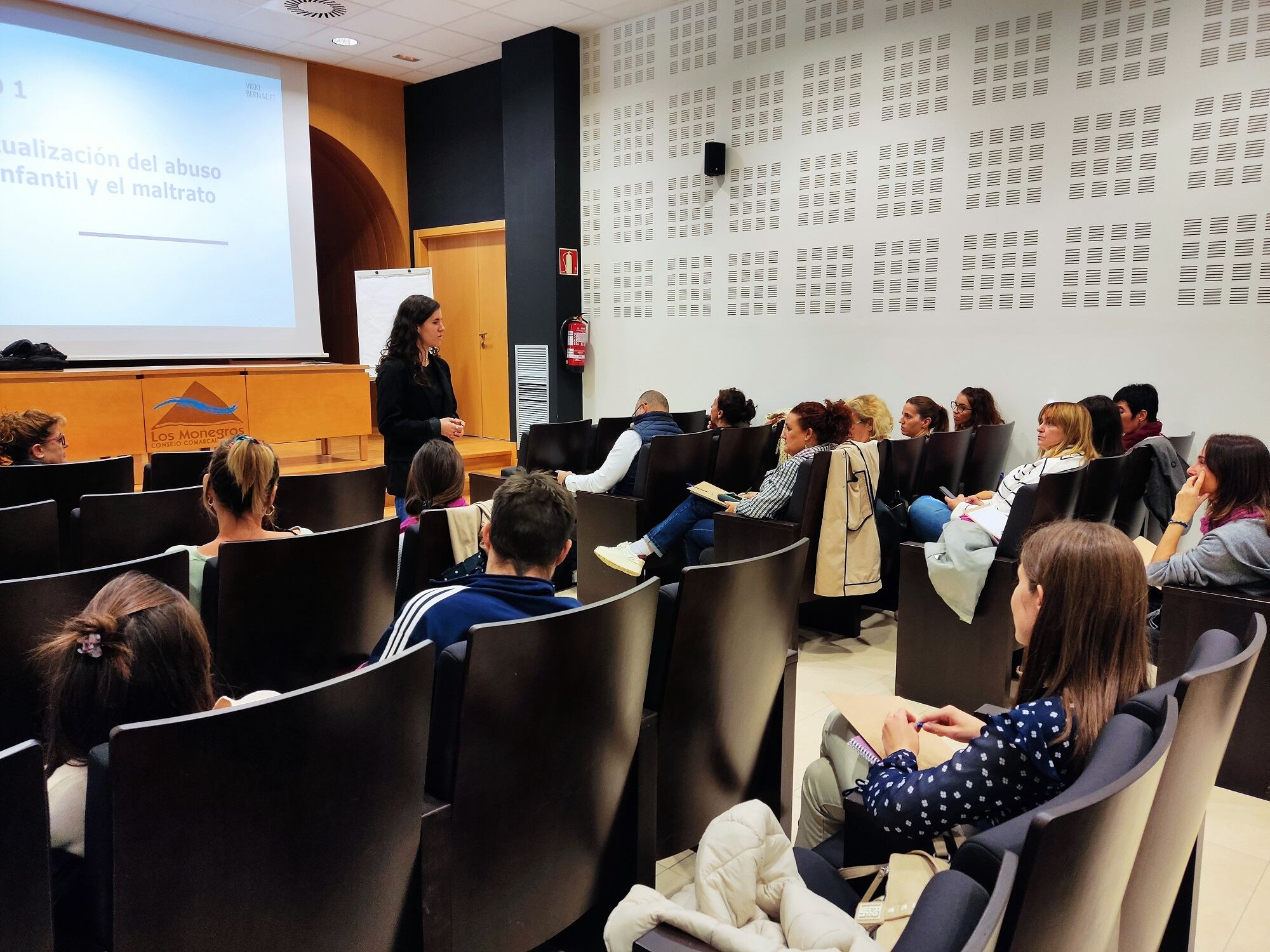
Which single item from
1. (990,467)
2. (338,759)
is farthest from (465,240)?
(338,759)

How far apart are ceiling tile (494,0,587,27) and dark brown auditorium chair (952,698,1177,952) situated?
6.74 m

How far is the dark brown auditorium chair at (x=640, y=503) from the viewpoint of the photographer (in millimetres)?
4125

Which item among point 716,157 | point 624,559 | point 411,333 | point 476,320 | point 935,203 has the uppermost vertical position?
point 716,157

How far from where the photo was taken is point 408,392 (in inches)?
161

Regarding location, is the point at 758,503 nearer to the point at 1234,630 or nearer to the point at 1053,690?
the point at 1234,630

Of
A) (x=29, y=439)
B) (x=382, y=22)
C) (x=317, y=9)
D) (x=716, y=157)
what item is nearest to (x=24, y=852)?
(x=29, y=439)

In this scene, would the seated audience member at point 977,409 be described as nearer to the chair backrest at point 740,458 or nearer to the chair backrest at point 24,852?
the chair backrest at point 740,458

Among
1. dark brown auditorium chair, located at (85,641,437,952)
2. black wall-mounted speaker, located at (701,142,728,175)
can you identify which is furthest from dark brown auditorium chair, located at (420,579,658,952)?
black wall-mounted speaker, located at (701,142,728,175)

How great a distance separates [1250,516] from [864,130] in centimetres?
391

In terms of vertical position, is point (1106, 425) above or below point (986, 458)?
above

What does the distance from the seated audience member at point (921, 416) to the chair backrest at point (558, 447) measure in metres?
1.83

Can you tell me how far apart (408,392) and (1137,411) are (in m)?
3.60

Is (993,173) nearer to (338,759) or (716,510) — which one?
(716,510)

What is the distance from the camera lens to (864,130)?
5.74m
